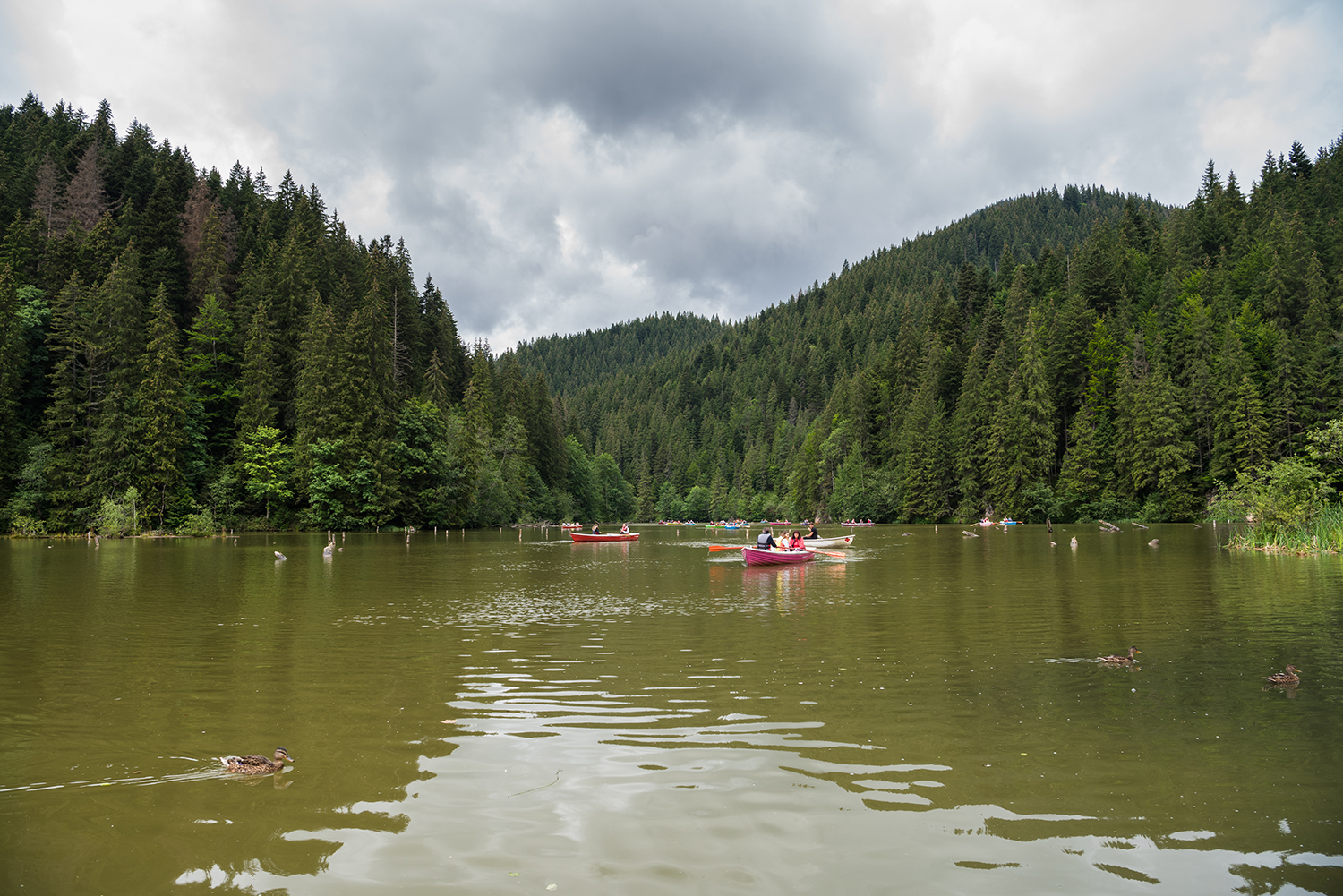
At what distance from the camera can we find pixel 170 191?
96438 mm

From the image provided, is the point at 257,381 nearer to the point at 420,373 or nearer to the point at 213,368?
the point at 213,368

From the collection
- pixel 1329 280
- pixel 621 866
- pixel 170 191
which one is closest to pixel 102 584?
pixel 621 866

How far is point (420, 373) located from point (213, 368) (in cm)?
2446

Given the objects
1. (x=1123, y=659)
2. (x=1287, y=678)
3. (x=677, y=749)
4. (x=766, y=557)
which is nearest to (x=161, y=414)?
(x=766, y=557)

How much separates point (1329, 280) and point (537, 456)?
102 metres

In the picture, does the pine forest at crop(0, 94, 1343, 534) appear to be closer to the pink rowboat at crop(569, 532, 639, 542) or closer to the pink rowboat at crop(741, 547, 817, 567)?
the pink rowboat at crop(569, 532, 639, 542)

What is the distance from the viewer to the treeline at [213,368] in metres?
68.7

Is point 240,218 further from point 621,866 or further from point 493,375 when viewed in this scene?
point 621,866

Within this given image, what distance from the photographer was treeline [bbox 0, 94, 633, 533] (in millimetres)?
68688

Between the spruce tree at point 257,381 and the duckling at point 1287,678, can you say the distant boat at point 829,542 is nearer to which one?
the duckling at point 1287,678

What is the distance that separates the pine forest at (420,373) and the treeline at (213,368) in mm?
318

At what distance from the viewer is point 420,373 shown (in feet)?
335

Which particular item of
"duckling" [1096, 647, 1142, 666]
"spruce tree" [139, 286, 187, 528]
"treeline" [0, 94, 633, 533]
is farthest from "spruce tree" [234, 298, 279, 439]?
"duckling" [1096, 647, 1142, 666]

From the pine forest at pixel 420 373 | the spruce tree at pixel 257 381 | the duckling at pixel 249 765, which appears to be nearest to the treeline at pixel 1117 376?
the pine forest at pixel 420 373
